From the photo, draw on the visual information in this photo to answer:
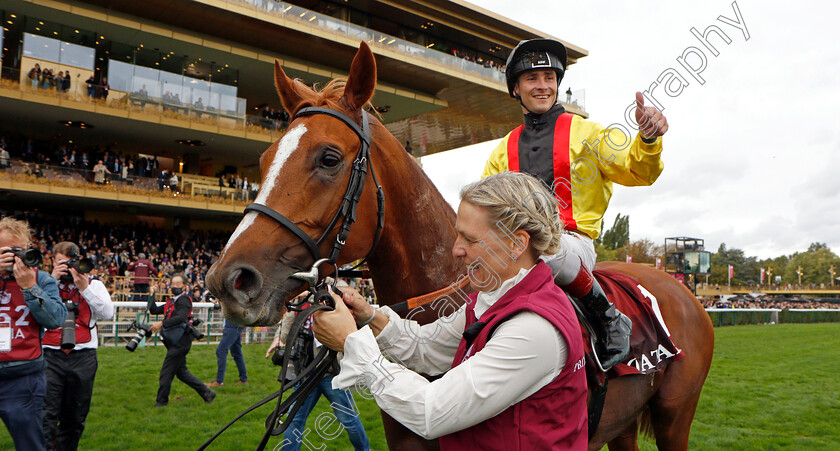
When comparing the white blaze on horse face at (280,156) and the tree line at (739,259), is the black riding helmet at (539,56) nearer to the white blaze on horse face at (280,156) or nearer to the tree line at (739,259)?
the white blaze on horse face at (280,156)

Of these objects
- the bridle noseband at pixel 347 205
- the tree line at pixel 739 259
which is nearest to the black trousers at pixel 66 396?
the bridle noseband at pixel 347 205

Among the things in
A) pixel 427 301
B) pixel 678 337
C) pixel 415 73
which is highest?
pixel 415 73

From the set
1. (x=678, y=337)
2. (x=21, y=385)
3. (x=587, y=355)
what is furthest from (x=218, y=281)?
(x=21, y=385)

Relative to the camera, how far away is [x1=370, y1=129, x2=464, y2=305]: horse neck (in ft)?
7.00

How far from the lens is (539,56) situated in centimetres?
249

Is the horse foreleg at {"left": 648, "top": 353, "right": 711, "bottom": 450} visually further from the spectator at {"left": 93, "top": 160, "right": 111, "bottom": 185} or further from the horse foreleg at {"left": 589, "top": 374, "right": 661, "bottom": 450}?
the spectator at {"left": 93, "top": 160, "right": 111, "bottom": 185}

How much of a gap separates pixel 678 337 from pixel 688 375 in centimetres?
20

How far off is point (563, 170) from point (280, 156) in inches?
50.8

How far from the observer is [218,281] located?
1.57 metres

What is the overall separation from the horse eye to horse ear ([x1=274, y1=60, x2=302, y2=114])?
41 centimetres

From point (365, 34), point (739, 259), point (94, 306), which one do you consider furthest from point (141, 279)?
point (739, 259)

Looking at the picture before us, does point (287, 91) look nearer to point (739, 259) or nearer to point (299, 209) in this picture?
point (299, 209)

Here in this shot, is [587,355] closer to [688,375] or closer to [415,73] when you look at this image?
[688,375]

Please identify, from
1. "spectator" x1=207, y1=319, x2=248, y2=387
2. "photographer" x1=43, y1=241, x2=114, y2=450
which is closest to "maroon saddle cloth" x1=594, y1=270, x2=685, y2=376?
"photographer" x1=43, y1=241, x2=114, y2=450
